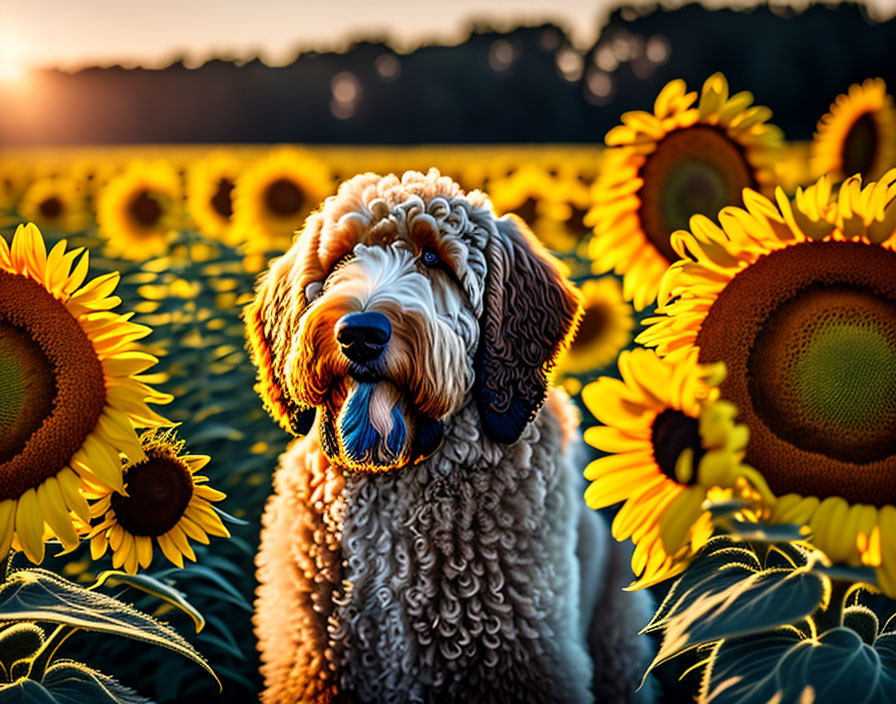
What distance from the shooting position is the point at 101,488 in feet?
6.15

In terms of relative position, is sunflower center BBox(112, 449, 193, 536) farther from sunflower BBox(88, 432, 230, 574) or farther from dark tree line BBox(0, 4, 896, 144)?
dark tree line BBox(0, 4, 896, 144)

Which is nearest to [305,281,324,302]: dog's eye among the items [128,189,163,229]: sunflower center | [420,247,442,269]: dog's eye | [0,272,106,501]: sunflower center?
[420,247,442,269]: dog's eye

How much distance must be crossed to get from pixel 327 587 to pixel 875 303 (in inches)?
66.5

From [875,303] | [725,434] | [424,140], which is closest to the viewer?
[725,434]

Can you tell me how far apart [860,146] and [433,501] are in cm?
266

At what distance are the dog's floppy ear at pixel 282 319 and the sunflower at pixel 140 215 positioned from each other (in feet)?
7.31

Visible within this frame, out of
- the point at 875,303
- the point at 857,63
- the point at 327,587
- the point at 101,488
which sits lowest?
the point at 327,587

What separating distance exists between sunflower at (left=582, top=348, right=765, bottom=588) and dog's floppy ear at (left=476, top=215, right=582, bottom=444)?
781mm

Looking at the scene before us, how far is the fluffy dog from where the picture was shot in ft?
7.75

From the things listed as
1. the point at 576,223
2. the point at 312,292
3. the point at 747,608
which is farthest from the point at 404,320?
the point at 576,223

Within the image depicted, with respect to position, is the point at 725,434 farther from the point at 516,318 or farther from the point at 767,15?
the point at 767,15

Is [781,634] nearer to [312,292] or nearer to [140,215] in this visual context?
[312,292]

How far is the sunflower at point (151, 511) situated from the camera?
6.46 ft

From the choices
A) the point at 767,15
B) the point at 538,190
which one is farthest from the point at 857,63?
the point at 538,190
